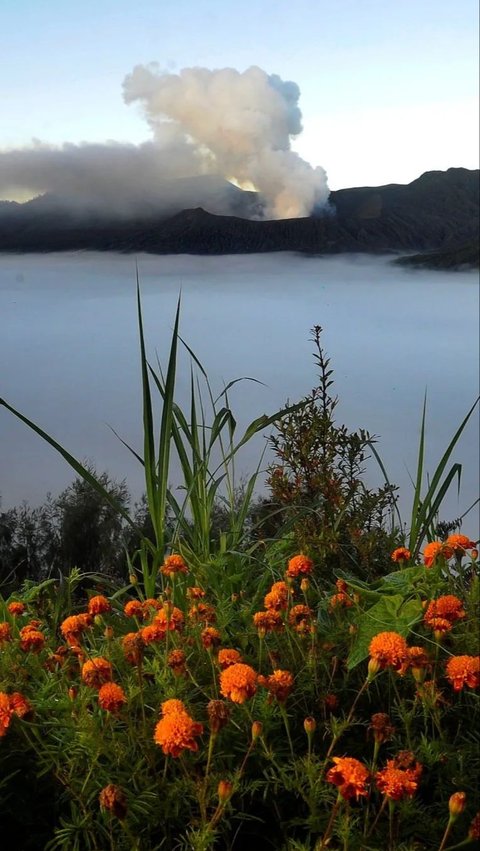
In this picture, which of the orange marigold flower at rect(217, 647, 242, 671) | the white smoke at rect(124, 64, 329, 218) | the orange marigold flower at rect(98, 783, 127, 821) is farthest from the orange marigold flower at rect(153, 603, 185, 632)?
the white smoke at rect(124, 64, 329, 218)

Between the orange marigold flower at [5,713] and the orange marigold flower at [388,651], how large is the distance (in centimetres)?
44

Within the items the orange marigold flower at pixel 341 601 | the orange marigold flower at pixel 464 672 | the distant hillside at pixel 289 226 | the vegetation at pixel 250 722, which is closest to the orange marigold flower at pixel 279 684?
the vegetation at pixel 250 722

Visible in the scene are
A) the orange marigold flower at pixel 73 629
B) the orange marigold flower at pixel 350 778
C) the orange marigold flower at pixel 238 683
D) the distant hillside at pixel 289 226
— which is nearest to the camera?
the orange marigold flower at pixel 350 778

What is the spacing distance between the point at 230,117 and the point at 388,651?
2395 millimetres

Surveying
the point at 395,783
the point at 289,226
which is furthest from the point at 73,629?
the point at 289,226

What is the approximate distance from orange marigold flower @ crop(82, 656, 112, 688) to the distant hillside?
219 cm

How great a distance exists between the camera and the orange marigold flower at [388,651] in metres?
1.06

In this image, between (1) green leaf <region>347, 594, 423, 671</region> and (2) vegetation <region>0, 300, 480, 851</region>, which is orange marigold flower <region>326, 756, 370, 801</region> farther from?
(1) green leaf <region>347, 594, 423, 671</region>

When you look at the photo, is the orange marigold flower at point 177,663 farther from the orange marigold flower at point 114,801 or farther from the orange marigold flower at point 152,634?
the orange marigold flower at point 114,801

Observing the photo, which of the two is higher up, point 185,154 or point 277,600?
point 185,154

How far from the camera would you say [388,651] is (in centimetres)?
106

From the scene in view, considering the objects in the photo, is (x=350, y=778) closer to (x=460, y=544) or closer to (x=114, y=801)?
(x=114, y=801)

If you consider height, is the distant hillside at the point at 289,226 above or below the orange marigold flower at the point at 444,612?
above

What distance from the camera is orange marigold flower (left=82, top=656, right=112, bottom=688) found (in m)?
1.08
